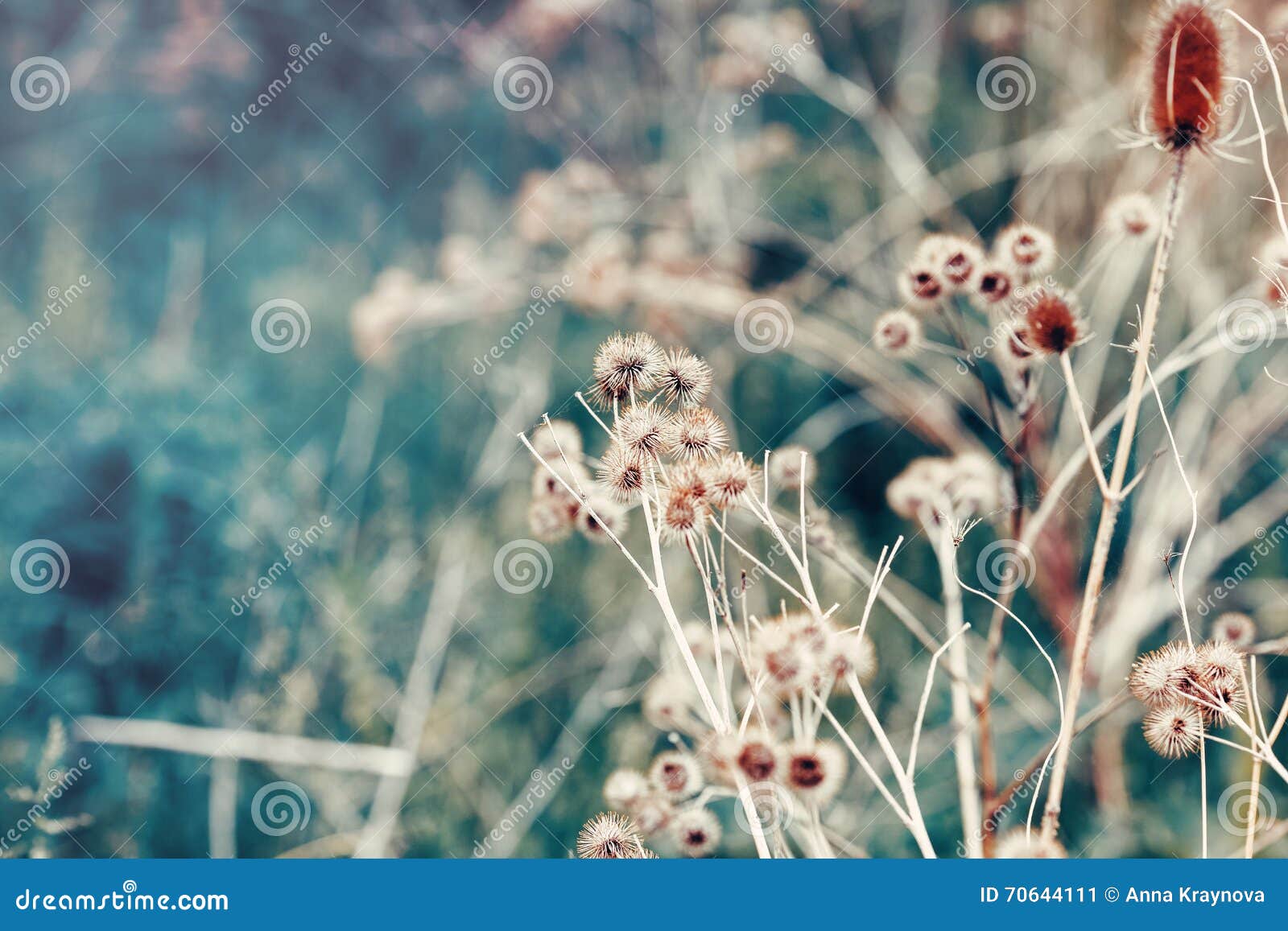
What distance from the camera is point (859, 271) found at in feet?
4.49

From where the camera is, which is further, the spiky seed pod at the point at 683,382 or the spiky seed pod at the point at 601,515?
the spiky seed pod at the point at 601,515

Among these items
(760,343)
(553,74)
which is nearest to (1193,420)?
(760,343)

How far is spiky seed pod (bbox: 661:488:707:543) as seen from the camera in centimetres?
81

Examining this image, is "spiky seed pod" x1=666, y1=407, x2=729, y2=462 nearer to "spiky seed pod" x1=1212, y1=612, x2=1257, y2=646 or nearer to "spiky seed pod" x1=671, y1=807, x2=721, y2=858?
"spiky seed pod" x1=671, y1=807, x2=721, y2=858

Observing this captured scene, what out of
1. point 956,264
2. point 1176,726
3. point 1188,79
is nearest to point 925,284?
A: point 956,264

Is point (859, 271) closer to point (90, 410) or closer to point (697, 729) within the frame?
point (697, 729)

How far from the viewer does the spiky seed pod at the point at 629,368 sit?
0.84 metres

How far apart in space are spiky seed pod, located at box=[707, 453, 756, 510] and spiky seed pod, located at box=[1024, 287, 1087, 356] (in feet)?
1.05

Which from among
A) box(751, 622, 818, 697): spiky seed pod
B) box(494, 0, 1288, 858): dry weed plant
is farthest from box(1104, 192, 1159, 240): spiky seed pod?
box(751, 622, 818, 697): spiky seed pod

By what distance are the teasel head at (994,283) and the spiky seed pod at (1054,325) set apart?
8 cm

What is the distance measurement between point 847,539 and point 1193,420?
57 cm

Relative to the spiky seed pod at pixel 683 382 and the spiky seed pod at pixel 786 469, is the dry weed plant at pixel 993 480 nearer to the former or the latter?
the spiky seed pod at pixel 786 469

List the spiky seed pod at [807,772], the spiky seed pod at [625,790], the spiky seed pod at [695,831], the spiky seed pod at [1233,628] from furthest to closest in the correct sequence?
the spiky seed pod at [1233,628] → the spiky seed pod at [625,790] → the spiky seed pod at [695,831] → the spiky seed pod at [807,772]

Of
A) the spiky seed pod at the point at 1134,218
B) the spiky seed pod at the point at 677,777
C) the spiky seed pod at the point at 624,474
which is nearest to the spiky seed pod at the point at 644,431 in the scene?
the spiky seed pod at the point at 624,474
